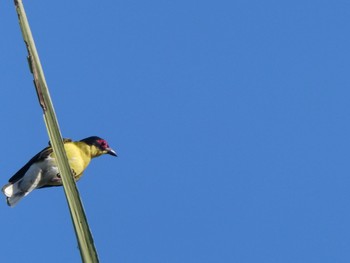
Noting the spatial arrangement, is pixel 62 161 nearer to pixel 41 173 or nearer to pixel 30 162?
pixel 41 173

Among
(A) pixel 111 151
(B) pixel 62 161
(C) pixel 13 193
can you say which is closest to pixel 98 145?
(A) pixel 111 151

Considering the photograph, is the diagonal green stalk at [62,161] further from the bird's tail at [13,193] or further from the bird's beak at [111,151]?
the bird's beak at [111,151]

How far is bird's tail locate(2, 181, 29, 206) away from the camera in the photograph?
8.09 metres

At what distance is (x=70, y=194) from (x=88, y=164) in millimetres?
6341

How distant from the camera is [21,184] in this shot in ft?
26.7

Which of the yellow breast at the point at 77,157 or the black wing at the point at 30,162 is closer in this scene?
the black wing at the point at 30,162

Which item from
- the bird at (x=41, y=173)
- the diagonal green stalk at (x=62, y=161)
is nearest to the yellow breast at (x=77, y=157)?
the bird at (x=41, y=173)

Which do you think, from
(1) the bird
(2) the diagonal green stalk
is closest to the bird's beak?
(1) the bird

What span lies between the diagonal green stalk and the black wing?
5.79 meters

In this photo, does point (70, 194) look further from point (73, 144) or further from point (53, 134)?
point (73, 144)

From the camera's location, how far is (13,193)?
8.12m

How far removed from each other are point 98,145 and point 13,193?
146 cm

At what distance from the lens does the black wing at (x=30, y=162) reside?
26.4 feet

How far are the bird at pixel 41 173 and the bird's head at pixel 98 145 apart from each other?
1.25 ft
